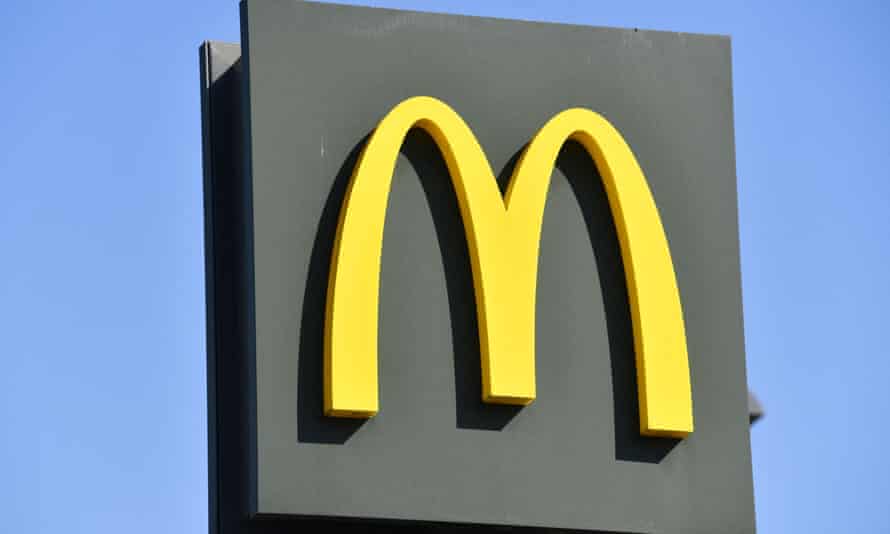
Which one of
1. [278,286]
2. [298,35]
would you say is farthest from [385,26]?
[278,286]

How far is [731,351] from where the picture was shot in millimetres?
14102

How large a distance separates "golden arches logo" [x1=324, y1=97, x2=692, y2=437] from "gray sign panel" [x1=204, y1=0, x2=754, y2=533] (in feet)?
0.44

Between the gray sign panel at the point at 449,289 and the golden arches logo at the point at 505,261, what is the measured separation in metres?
0.13

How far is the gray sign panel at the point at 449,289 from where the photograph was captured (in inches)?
518

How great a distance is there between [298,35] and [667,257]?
8.90 ft

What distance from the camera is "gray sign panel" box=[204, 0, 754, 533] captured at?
13.2m

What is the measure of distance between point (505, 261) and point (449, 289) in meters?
0.39

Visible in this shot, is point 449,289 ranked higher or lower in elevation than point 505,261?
lower

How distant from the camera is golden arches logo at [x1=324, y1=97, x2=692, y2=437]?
43.2 feet

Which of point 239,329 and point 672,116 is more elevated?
point 672,116

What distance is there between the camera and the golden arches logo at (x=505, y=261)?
1316cm

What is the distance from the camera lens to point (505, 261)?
13586 millimetres

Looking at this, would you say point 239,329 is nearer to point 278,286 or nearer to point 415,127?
point 278,286

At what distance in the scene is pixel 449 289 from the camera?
44.5 ft
